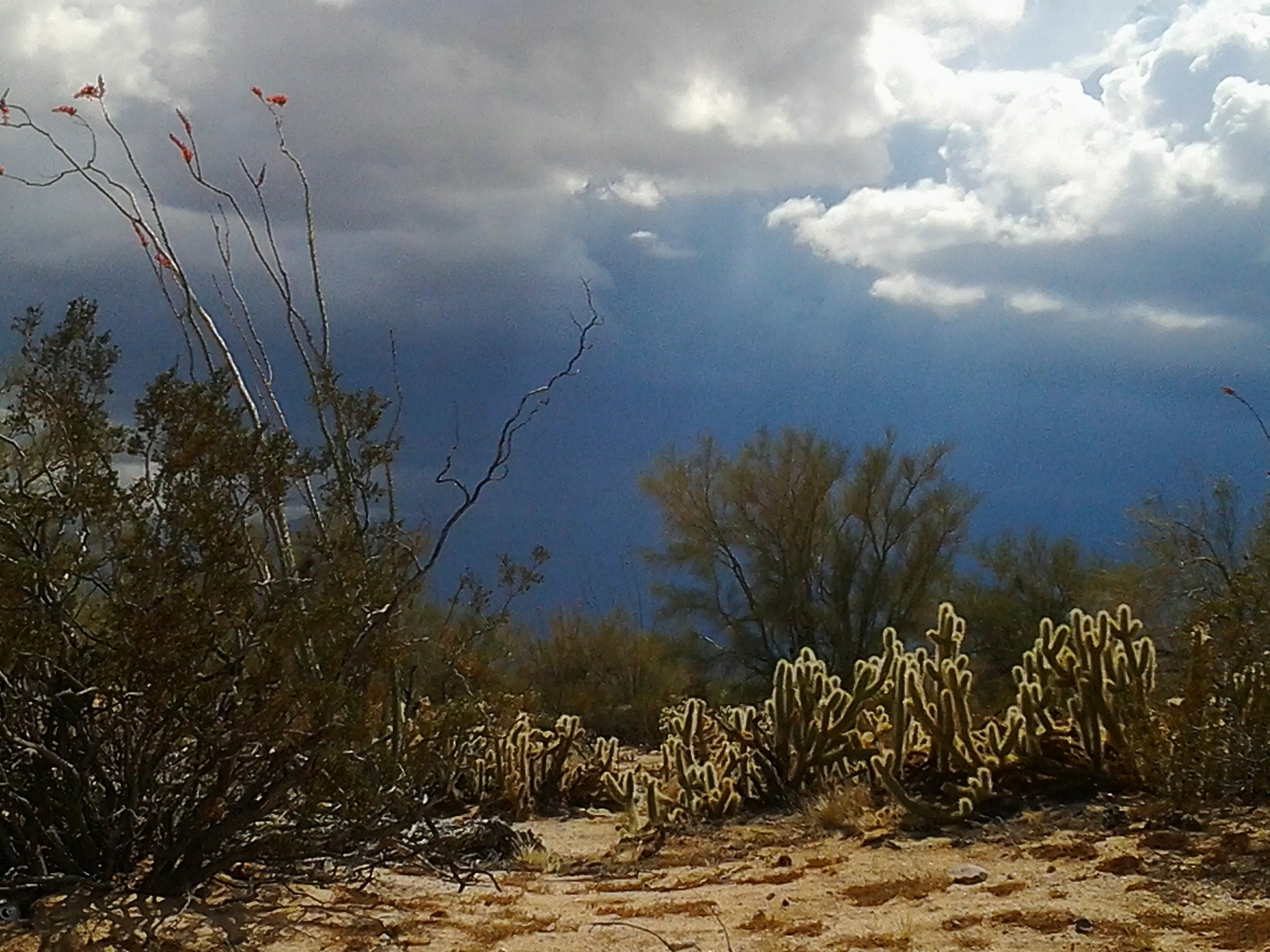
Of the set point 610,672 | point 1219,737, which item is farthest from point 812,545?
point 1219,737

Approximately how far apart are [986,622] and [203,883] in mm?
19791

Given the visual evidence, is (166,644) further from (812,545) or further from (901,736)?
(812,545)

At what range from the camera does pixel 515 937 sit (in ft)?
19.2

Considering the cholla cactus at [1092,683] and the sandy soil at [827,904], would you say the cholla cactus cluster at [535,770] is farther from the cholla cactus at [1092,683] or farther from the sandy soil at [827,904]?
the cholla cactus at [1092,683]

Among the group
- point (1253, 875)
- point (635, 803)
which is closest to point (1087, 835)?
A: point (1253, 875)

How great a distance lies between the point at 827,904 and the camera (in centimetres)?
659

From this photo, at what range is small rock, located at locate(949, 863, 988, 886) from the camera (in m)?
6.88

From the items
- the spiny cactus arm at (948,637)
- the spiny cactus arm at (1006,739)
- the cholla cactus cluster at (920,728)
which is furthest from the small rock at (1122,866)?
the spiny cactus arm at (948,637)

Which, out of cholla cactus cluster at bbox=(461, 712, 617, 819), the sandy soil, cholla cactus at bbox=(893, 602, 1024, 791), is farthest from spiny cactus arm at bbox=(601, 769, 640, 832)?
cholla cactus at bbox=(893, 602, 1024, 791)

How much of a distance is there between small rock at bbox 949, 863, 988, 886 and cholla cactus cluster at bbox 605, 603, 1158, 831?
1529 mm

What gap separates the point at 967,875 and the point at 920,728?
3.53 metres

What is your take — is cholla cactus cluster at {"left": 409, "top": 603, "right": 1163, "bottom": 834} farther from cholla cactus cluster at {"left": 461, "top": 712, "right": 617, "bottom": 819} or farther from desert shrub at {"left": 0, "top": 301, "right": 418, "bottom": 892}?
desert shrub at {"left": 0, "top": 301, "right": 418, "bottom": 892}

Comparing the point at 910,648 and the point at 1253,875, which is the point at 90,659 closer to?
the point at 1253,875

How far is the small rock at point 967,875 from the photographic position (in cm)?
688
